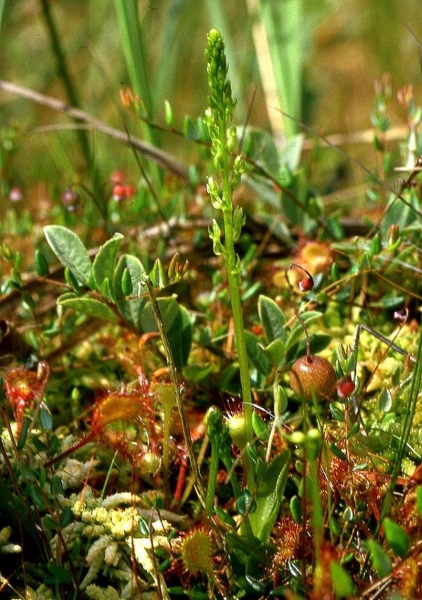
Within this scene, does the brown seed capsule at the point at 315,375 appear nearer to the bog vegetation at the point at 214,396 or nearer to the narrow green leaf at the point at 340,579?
the bog vegetation at the point at 214,396

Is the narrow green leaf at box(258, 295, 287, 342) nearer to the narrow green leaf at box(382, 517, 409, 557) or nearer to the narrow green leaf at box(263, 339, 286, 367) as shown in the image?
the narrow green leaf at box(263, 339, 286, 367)

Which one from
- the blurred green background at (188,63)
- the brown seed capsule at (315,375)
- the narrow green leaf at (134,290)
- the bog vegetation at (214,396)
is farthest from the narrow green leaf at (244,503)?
the blurred green background at (188,63)

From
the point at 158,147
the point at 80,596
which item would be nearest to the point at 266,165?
the point at 158,147

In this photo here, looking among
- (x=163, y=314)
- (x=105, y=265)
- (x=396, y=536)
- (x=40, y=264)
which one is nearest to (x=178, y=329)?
(x=163, y=314)

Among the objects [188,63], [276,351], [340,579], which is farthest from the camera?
[188,63]

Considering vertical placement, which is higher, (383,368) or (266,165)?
(266,165)

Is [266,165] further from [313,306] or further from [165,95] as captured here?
[165,95]

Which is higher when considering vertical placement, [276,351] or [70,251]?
→ [70,251]

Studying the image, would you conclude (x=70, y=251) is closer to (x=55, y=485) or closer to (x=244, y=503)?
(x=55, y=485)
